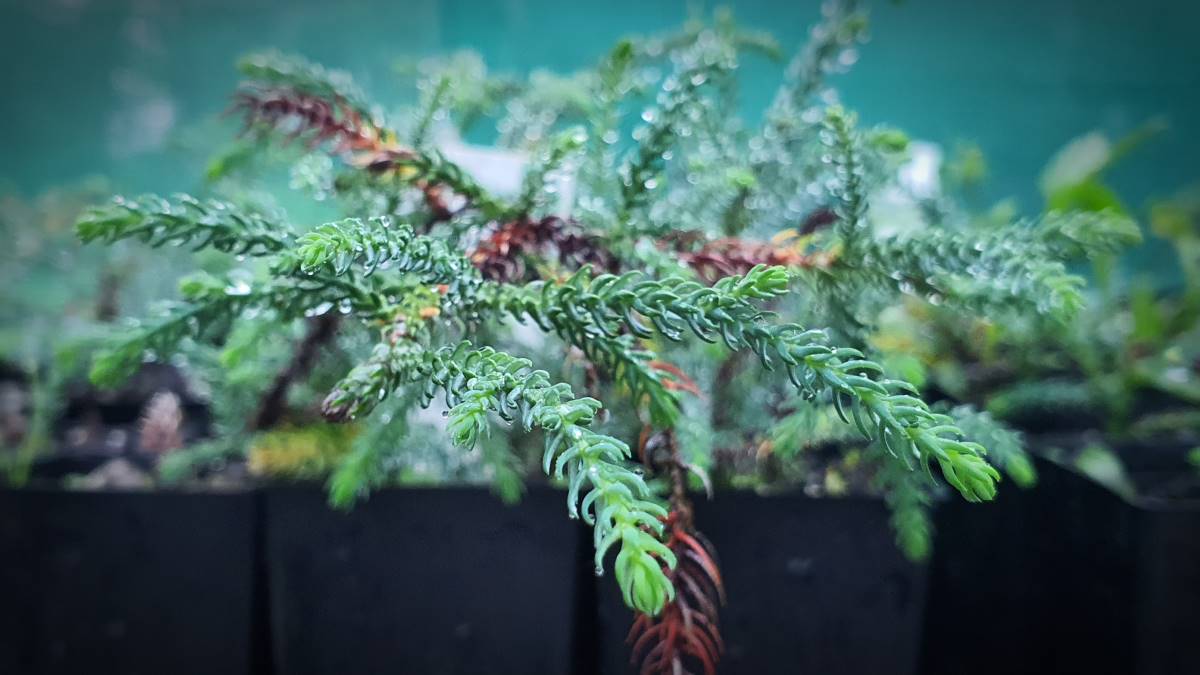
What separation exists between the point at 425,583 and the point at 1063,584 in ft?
1.93

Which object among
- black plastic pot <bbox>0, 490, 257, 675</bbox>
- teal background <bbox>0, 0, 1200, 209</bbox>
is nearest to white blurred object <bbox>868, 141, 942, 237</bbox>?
teal background <bbox>0, 0, 1200, 209</bbox>

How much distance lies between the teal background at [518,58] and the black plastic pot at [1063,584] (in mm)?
726

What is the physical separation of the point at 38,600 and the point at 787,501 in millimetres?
651

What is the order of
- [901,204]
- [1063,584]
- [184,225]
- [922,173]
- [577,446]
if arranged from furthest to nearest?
[922,173] < [901,204] < [1063,584] < [184,225] < [577,446]

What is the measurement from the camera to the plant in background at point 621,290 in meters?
0.30

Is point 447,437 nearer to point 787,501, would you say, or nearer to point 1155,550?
point 787,501

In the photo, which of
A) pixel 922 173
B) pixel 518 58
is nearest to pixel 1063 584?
pixel 922 173

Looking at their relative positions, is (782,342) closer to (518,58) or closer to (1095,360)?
(1095,360)

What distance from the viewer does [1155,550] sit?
553 mm

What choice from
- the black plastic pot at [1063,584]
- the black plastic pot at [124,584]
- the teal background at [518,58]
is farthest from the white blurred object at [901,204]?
the black plastic pot at [124,584]

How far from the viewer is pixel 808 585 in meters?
0.54

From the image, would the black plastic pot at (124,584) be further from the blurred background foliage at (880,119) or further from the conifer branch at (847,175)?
the conifer branch at (847,175)

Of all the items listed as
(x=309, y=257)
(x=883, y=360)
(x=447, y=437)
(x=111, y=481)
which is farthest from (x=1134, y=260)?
(x=111, y=481)

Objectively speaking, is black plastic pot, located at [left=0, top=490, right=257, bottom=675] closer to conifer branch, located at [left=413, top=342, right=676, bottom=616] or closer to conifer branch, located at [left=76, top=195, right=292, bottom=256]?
conifer branch, located at [left=76, top=195, right=292, bottom=256]
